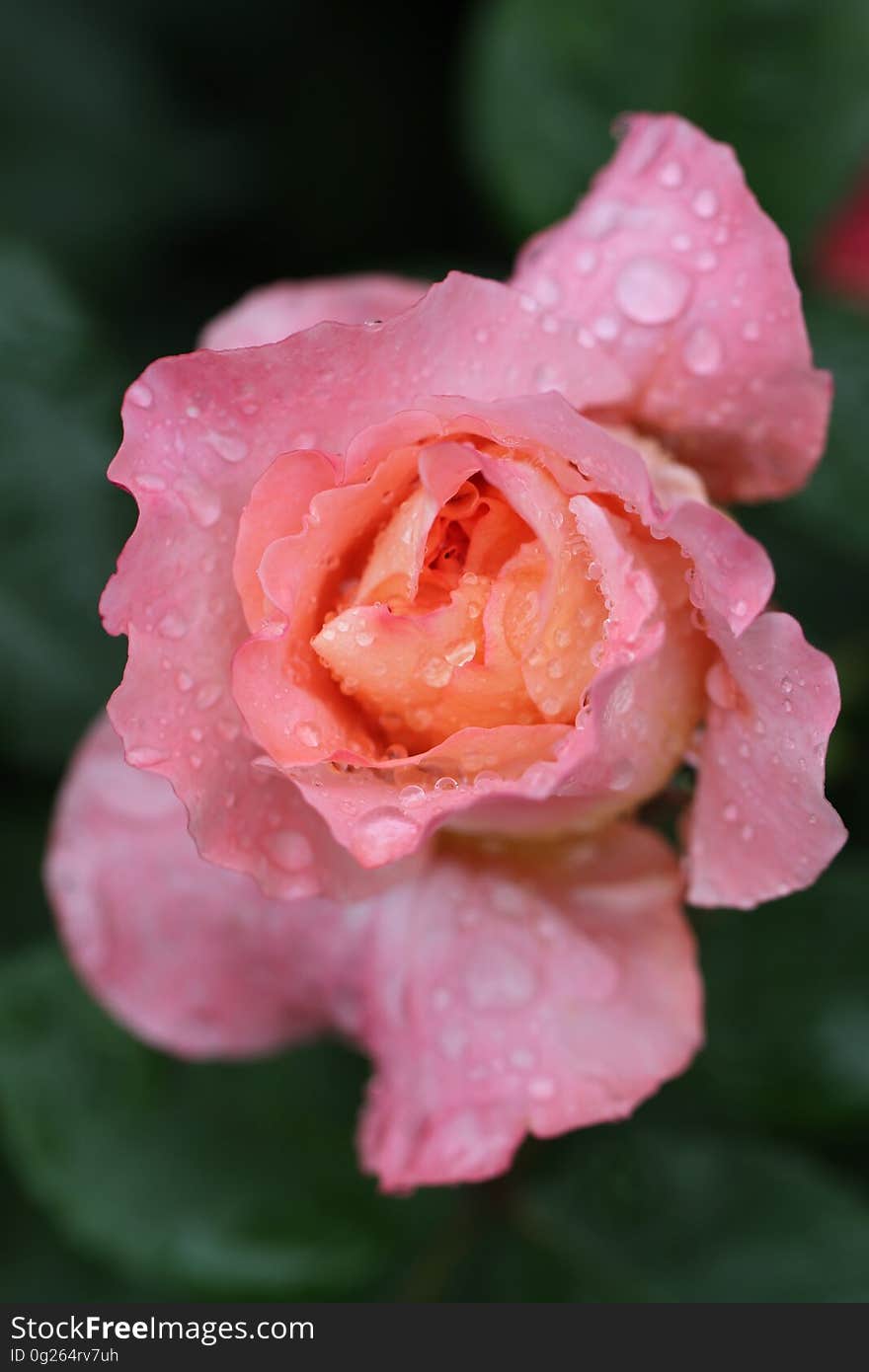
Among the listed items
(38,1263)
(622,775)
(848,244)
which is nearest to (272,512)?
(622,775)

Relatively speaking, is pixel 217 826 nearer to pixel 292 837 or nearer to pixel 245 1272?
pixel 292 837

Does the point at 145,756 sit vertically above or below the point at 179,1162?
above

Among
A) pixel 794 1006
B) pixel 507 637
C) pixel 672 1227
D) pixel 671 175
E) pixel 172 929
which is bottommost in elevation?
pixel 672 1227

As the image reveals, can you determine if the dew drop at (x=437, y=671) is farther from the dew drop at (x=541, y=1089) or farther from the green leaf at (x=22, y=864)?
the green leaf at (x=22, y=864)

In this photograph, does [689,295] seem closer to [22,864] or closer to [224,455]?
[224,455]

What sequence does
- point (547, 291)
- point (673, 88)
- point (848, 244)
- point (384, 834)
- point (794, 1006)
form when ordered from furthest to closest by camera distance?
point (848, 244)
point (673, 88)
point (794, 1006)
point (547, 291)
point (384, 834)

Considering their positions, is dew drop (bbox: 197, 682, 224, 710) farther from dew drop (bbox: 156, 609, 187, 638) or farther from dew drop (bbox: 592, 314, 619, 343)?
dew drop (bbox: 592, 314, 619, 343)
